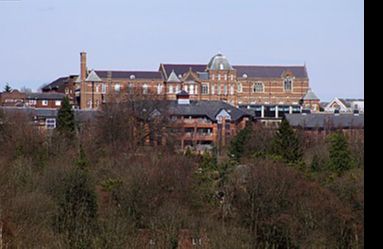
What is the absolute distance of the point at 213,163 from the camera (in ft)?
54.6

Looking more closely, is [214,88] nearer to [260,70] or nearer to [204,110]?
[260,70]

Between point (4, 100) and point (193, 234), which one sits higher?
point (4, 100)

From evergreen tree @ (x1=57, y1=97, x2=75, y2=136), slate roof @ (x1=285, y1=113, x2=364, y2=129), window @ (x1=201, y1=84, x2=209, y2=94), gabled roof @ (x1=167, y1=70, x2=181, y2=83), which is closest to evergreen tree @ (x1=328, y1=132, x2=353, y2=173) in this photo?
evergreen tree @ (x1=57, y1=97, x2=75, y2=136)

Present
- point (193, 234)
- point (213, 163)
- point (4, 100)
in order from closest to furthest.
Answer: point (193, 234), point (213, 163), point (4, 100)

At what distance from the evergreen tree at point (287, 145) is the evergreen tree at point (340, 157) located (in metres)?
1.19

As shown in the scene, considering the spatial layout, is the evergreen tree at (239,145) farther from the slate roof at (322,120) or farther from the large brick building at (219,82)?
the large brick building at (219,82)

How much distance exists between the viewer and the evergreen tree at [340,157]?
15946 millimetres

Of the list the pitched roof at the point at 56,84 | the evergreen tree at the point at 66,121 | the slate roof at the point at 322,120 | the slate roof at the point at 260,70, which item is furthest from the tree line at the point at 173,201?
the pitched roof at the point at 56,84

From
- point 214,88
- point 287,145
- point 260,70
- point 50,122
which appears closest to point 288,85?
point 260,70

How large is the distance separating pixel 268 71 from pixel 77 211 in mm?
30164
